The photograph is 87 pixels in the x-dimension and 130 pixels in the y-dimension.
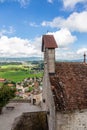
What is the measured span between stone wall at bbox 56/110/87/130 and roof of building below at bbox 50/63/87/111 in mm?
463

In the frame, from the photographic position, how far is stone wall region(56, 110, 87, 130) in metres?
19.9

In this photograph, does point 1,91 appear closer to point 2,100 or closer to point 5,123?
point 2,100

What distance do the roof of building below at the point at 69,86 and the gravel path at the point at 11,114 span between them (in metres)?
11.9

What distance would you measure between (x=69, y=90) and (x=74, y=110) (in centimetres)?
204

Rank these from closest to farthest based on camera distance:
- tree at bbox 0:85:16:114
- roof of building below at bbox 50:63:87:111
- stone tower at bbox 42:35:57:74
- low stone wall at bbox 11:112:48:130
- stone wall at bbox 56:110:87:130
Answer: stone wall at bbox 56:110:87:130 < roof of building below at bbox 50:63:87:111 < stone tower at bbox 42:35:57:74 < low stone wall at bbox 11:112:48:130 < tree at bbox 0:85:16:114

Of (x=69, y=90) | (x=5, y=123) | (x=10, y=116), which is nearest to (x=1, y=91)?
(x=10, y=116)

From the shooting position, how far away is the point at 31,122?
23.7m

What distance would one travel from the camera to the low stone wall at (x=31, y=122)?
921 inches

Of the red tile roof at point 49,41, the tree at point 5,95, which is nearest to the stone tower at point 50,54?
the red tile roof at point 49,41

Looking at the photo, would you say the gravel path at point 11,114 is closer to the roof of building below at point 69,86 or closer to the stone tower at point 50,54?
the roof of building below at point 69,86

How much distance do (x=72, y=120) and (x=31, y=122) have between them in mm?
5003

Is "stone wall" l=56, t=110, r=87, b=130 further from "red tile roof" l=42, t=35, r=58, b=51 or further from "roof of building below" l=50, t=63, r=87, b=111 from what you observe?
"red tile roof" l=42, t=35, r=58, b=51

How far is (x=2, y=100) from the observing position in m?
41.8

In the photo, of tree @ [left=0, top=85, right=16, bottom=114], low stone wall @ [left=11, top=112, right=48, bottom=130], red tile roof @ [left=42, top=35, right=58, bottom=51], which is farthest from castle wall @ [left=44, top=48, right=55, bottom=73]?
tree @ [left=0, top=85, right=16, bottom=114]
